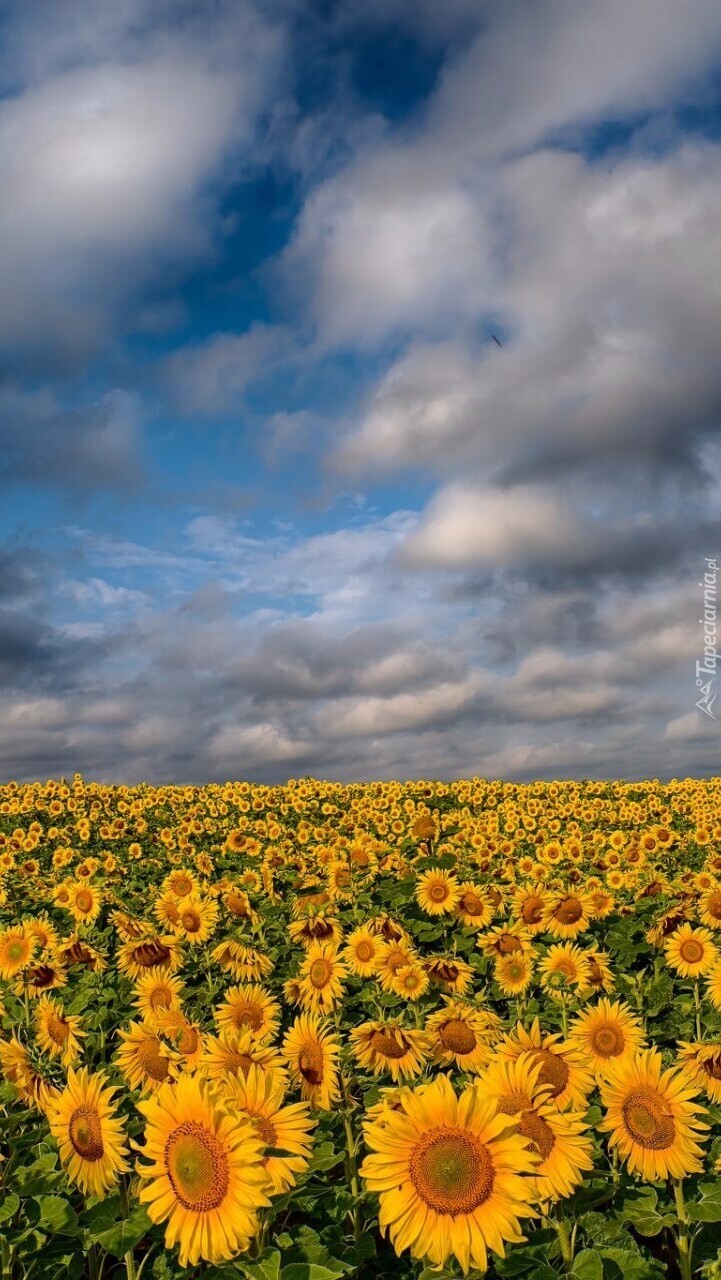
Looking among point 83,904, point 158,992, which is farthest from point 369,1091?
point 83,904

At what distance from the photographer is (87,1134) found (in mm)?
3973

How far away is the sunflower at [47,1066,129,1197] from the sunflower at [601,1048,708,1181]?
212cm

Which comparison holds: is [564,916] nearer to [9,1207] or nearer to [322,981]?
[322,981]

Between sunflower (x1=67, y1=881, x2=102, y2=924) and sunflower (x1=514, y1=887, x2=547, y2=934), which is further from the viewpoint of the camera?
sunflower (x1=67, y1=881, x2=102, y2=924)

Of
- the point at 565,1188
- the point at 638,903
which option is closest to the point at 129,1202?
the point at 565,1188

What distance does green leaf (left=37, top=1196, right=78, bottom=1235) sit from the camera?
14.1 ft

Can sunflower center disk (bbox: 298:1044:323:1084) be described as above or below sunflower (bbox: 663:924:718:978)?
above

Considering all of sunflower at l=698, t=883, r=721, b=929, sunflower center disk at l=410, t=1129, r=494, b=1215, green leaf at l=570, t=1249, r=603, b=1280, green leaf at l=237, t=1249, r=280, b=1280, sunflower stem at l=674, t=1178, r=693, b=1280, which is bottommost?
sunflower stem at l=674, t=1178, r=693, b=1280

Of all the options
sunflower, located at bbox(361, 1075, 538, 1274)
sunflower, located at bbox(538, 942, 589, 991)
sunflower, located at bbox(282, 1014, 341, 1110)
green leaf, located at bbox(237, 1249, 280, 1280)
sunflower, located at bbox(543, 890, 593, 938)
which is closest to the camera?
sunflower, located at bbox(361, 1075, 538, 1274)

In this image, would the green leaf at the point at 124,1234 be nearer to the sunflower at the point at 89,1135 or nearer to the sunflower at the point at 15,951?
the sunflower at the point at 89,1135

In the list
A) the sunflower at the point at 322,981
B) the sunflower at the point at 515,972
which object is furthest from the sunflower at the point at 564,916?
the sunflower at the point at 322,981

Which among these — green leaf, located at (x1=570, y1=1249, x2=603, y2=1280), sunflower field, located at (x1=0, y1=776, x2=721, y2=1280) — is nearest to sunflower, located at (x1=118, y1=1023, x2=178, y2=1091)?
sunflower field, located at (x1=0, y1=776, x2=721, y2=1280)

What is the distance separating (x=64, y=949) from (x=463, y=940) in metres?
4.69

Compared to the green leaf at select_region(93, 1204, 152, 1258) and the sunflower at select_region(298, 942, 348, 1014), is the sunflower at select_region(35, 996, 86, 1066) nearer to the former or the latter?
the sunflower at select_region(298, 942, 348, 1014)
